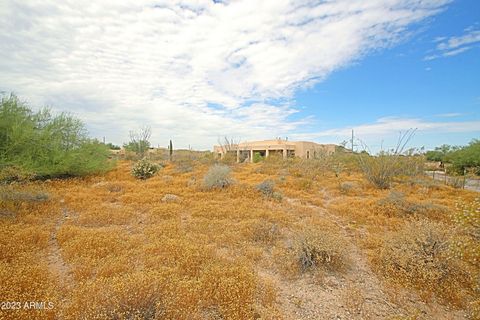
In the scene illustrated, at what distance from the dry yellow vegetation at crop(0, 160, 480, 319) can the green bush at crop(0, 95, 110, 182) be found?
3.32 metres

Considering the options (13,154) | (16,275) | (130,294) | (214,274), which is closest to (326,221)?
(214,274)

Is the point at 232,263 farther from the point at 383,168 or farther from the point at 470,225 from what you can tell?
the point at 383,168

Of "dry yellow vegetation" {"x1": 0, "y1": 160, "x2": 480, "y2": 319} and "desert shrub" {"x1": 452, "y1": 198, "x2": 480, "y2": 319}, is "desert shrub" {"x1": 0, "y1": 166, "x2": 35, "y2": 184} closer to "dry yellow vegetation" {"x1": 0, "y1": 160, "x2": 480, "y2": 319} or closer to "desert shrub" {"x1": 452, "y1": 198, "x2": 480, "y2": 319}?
"dry yellow vegetation" {"x1": 0, "y1": 160, "x2": 480, "y2": 319}

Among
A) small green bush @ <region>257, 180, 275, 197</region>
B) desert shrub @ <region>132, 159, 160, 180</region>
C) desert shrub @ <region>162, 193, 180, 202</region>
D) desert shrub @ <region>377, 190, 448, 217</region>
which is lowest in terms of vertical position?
desert shrub @ <region>377, 190, 448, 217</region>

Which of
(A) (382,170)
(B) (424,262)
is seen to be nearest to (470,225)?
(B) (424,262)

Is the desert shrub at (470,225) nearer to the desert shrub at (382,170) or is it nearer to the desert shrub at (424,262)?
the desert shrub at (424,262)

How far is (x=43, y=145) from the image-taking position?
9.55 meters

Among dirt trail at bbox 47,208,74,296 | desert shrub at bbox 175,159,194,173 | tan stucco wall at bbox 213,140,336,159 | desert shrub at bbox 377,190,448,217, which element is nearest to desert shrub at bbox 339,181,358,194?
desert shrub at bbox 377,190,448,217

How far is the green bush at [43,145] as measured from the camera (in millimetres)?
8391

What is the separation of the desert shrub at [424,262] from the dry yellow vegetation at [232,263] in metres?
0.02

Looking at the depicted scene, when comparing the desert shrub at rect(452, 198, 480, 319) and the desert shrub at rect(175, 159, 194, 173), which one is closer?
the desert shrub at rect(452, 198, 480, 319)

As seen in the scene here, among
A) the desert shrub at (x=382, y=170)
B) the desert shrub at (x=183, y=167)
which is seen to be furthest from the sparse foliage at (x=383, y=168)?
the desert shrub at (x=183, y=167)

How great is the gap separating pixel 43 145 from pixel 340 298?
11.6 m

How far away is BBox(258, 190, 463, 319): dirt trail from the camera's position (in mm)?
2975
